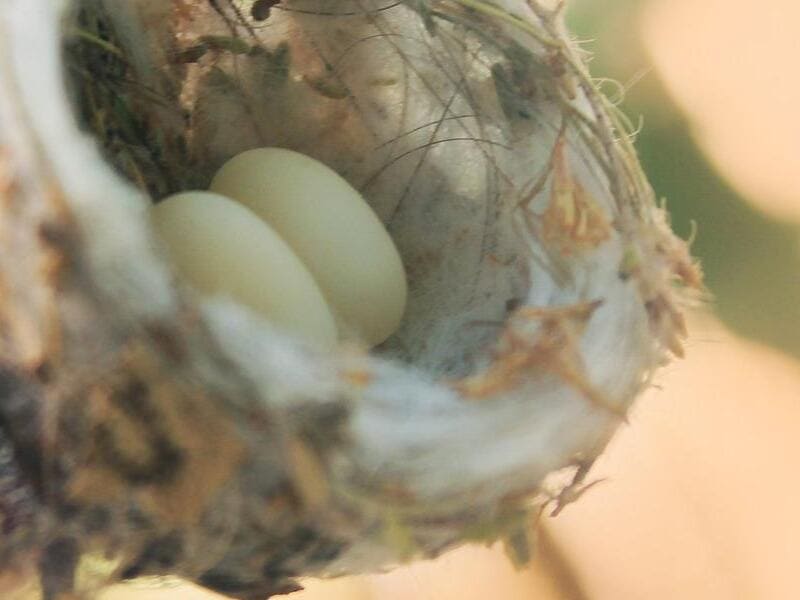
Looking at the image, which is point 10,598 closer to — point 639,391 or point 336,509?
point 336,509

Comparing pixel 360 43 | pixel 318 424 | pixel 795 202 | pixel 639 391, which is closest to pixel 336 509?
pixel 318 424

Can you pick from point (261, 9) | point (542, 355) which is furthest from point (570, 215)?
point (261, 9)

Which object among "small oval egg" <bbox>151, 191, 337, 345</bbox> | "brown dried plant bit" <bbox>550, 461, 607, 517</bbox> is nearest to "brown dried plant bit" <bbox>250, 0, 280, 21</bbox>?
"small oval egg" <bbox>151, 191, 337, 345</bbox>

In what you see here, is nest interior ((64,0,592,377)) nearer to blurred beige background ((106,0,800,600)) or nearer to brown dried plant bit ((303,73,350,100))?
brown dried plant bit ((303,73,350,100))

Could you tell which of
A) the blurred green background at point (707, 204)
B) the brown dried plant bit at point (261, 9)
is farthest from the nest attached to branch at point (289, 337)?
the blurred green background at point (707, 204)

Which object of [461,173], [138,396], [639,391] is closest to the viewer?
[138,396]

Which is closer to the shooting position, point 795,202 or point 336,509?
point 336,509
